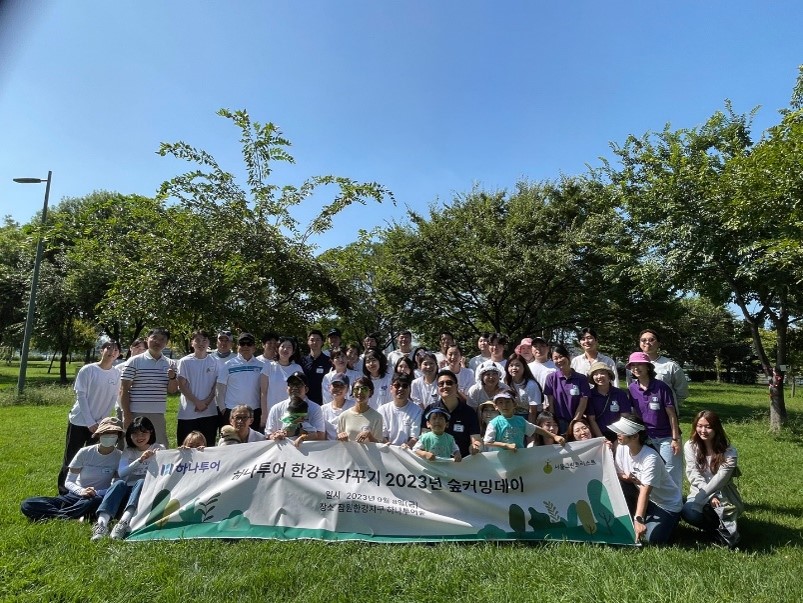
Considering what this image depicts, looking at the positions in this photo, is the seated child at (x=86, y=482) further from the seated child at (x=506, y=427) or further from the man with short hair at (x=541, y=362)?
the man with short hair at (x=541, y=362)

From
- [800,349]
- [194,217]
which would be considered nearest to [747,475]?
[194,217]

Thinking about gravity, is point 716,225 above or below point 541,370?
above

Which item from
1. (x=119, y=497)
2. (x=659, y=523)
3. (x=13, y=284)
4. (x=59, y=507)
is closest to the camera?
(x=659, y=523)

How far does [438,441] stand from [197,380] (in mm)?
3400

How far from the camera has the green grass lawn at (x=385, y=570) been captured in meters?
3.71

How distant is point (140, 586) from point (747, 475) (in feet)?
27.8

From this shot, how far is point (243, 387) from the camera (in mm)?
6812

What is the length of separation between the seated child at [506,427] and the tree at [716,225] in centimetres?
641

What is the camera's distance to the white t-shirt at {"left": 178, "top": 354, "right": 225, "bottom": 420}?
22.2 ft

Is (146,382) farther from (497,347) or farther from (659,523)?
(659,523)

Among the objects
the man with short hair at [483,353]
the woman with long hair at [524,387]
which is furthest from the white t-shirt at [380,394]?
the woman with long hair at [524,387]

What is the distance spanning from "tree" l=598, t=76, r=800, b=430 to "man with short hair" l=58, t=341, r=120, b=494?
10314 millimetres

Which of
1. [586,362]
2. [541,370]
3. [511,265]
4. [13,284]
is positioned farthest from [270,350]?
[13,284]

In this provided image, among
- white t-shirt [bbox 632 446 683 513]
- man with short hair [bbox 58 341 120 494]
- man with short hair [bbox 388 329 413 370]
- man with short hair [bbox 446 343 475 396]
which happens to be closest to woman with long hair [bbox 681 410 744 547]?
white t-shirt [bbox 632 446 683 513]
